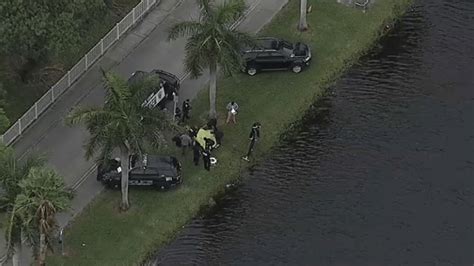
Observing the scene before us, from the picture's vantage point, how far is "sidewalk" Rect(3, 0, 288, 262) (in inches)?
→ 2023

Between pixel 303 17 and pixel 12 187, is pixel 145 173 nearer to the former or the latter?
pixel 12 187

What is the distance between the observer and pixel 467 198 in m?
51.0

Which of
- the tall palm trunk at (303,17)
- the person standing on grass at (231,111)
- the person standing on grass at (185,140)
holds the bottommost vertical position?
the person standing on grass at (185,140)

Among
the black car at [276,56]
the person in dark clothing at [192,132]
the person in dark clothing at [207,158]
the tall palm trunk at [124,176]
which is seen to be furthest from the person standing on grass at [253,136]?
the tall palm trunk at [124,176]

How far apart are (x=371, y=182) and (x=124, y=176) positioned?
13465mm

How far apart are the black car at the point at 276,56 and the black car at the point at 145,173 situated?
9.63m

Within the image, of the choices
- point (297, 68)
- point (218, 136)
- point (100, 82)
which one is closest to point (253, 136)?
point (218, 136)

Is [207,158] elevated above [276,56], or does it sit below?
below

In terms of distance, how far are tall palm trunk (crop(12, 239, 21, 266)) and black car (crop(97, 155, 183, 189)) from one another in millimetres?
7550

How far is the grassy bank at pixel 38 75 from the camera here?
5425 cm

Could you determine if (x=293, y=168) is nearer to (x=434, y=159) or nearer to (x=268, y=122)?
(x=268, y=122)

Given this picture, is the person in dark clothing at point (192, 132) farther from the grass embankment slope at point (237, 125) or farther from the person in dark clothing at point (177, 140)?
the grass embankment slope at point (237, 125)

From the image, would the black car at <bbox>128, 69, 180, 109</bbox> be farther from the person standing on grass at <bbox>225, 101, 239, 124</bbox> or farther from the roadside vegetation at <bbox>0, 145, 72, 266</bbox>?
the roadside vegetation at <bbox>0, 145, 72, 266</bbox>

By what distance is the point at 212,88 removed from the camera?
2100 inches
